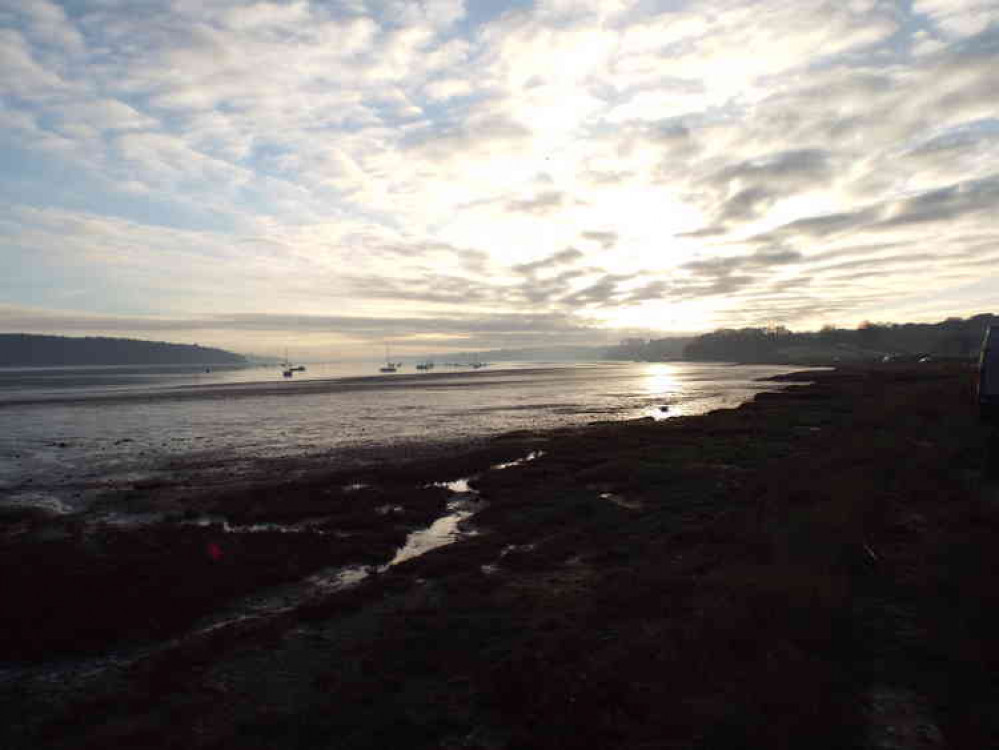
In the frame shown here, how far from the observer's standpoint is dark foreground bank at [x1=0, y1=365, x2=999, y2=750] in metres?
7.86

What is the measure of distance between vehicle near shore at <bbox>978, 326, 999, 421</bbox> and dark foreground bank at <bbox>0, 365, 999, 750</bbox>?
265 cm

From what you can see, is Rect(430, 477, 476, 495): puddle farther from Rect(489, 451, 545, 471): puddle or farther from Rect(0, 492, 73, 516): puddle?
Rect(0, 492, 73, 516): puddle

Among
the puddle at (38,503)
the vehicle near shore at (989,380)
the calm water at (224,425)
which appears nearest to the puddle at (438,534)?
the calm water at (224,425)

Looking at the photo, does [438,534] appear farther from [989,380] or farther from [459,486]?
[989,380]

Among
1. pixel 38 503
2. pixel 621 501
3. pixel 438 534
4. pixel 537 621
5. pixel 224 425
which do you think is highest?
pixel 537 621

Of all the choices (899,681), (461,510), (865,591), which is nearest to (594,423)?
(461,510)

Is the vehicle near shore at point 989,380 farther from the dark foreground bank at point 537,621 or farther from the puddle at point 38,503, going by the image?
the puddle at point 38,503

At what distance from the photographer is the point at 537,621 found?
446 inches

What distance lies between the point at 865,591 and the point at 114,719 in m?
13.7

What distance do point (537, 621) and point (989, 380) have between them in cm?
2283

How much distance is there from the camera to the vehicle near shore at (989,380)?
73.5 ft

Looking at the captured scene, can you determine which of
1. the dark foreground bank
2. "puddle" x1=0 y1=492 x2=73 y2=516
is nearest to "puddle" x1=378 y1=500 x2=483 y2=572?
the dark foreground bank

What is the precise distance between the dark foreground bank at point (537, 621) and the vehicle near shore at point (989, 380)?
8.69 feet

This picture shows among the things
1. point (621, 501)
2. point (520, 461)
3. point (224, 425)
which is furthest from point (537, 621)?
point (224, 425)
